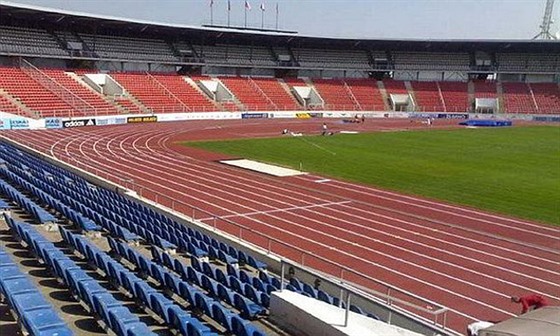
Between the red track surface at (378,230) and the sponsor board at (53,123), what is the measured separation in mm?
14034

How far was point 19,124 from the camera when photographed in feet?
139

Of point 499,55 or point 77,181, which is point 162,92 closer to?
point 77,181

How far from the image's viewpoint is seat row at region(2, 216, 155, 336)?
24.7ft

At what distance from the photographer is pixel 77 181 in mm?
20766

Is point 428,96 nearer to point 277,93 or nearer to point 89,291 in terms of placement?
point 277,93

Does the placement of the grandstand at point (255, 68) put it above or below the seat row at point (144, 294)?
above

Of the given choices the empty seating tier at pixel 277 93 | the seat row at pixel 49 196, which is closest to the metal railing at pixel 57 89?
the empty seating tier at pixel 277 93

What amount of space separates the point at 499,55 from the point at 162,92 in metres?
48.4

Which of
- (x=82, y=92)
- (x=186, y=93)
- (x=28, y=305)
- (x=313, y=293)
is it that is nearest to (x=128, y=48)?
(x=186, y=93)

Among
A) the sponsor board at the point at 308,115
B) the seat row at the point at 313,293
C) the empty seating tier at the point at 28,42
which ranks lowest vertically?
the seat row at the point at 313,293

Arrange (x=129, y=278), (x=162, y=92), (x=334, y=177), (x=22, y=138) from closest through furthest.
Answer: (x=129, y=278)
(x=334, y=177)
(x=22, y=138)
(x=162, y=92)

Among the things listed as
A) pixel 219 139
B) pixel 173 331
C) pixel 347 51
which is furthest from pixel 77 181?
pixel 347 51

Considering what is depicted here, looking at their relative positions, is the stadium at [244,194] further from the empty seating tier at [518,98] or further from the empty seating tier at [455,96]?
the empty seating tier at [455,96]

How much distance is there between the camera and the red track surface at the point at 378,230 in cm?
1329
